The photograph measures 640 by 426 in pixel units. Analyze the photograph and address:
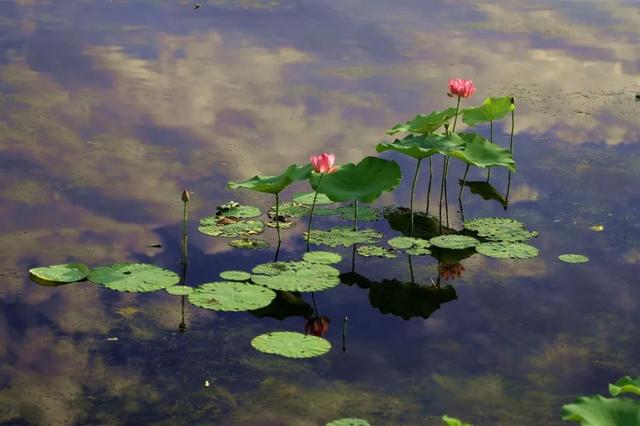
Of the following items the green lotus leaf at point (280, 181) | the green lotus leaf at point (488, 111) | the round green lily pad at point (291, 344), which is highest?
the green lotus leaf at point (488, 111)

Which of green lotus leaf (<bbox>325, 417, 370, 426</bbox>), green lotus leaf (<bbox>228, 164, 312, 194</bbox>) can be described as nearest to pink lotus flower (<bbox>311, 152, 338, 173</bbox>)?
green lotus leaf (<bbox>228, 164, 312, 194</bbox>)

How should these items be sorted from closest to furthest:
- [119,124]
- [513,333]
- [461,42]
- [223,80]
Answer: [513,333], [119,124], [223,80], [461,42]

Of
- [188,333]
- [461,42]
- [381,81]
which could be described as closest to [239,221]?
[188,333]

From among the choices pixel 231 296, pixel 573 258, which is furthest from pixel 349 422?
pixel 573 258

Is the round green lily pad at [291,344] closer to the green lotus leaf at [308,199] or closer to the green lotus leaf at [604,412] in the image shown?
the green lotus leaf at [604,412]

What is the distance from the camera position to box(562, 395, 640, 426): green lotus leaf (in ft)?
7.76

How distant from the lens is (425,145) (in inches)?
173

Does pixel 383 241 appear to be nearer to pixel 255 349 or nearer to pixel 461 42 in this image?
pixel 255 349

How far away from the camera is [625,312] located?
374 centimetres

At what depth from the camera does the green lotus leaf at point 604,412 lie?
2.37 m

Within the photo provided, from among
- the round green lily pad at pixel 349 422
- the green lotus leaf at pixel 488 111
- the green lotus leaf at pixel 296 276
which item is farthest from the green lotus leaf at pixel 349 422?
the green lotus leaf at pixel 488 111

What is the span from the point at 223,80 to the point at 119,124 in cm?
116

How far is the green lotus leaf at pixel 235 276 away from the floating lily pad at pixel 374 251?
559 millimetres

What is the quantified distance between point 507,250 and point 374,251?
56 centimetres
